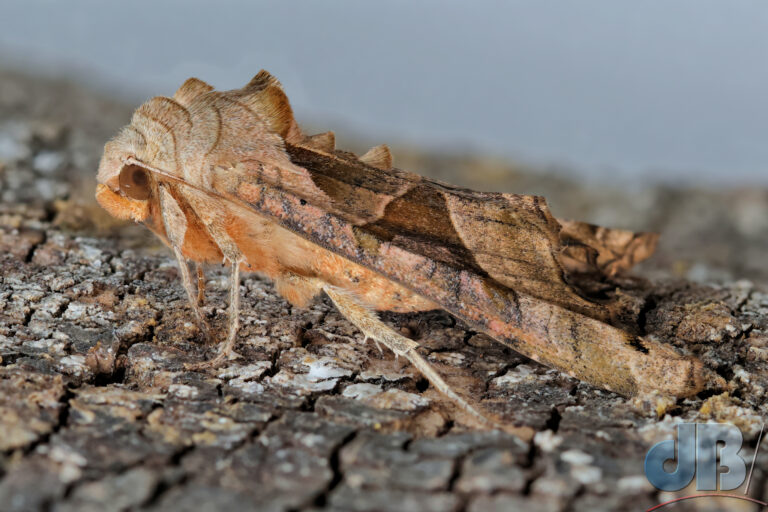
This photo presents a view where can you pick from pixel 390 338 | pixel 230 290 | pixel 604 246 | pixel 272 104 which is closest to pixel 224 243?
pixel 230 290

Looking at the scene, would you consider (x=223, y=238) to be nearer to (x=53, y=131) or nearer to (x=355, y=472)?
(x=355, y=472)

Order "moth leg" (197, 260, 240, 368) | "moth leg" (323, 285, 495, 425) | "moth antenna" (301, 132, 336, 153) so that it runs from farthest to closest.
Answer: "moth antenna" (301, 132, 336, 153) < "moth leg" (197, 260, 240, 368) < "moth leg" (323, 285, 495, 425)

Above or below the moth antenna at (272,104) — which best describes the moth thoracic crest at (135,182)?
below

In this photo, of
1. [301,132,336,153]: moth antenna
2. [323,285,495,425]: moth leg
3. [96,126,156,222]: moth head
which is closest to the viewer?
[323,285,495,425]: moth leg

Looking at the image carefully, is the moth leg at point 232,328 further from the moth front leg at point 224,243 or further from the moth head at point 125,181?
the moth head at point 125,181

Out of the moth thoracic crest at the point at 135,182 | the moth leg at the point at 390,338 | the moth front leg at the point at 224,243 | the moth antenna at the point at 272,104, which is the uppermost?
the moth antenna at the point at 272,104

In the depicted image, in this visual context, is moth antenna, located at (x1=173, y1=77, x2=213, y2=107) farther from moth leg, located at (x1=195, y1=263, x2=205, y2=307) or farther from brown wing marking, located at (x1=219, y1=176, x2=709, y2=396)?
moth leg, located at (x1=195, y1=263, x2=205, y2=307)

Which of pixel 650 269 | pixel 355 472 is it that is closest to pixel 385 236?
pixel 355 472

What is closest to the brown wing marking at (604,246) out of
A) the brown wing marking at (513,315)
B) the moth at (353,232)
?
the moth at (353,232)
